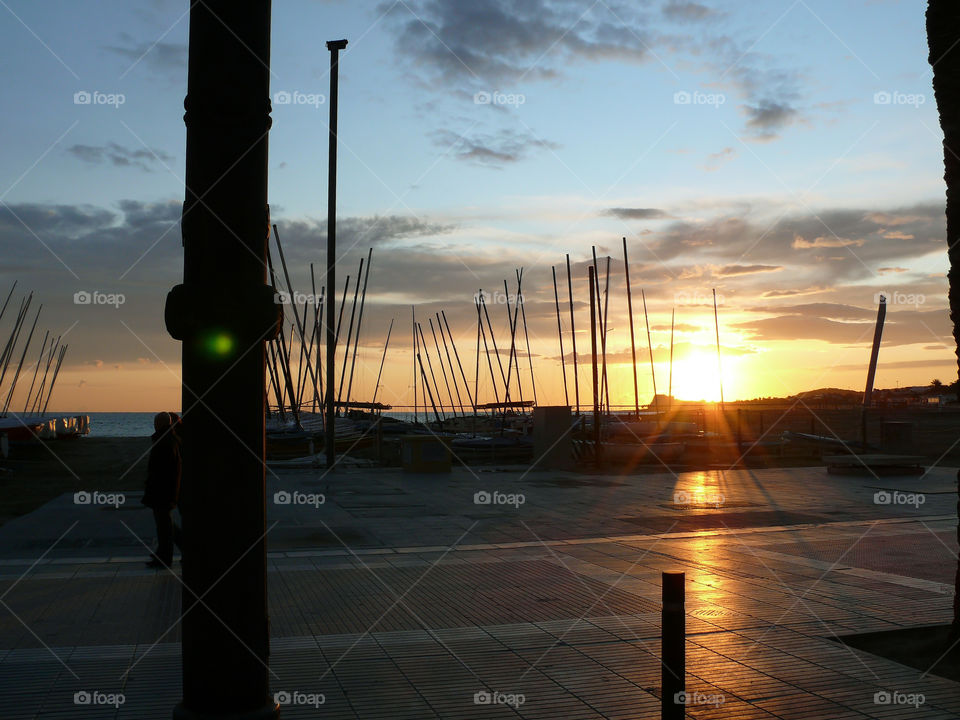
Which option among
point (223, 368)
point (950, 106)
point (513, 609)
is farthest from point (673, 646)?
point (950, 106)

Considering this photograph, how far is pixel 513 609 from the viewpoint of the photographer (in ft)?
26.0

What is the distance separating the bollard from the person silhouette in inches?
284

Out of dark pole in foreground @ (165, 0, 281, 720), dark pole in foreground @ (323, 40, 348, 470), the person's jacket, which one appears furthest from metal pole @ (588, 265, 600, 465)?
dark pole in foreground @ (165, 0, 281, 720)

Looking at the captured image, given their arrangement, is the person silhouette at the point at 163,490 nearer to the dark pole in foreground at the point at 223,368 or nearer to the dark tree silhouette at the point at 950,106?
the dark pole in foreground at the point at 223,368

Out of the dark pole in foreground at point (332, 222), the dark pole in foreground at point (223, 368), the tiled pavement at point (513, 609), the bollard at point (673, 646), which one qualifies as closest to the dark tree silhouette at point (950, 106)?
the tiled pavement at point (513, 609)

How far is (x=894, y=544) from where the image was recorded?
455 inches

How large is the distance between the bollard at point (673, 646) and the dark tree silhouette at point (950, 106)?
3702 mm

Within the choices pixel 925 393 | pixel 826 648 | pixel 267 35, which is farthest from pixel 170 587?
pixel 925 393

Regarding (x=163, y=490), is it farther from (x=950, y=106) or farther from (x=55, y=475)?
(x=55, y=475)

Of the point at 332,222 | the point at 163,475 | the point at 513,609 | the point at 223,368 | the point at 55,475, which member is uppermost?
the point at 332,222

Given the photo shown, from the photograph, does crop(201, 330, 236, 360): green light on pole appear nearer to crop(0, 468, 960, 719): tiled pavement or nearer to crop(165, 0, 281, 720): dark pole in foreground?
crop(165, 0, 281, 720): dark pole in foreground

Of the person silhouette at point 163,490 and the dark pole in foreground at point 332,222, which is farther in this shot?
the dark pole in foreground at point 332,222

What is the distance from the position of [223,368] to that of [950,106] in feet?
20.5

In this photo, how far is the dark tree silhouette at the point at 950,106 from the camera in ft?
22.5
